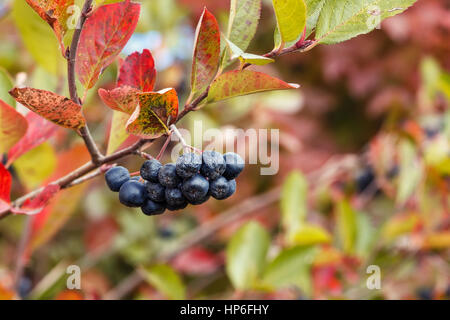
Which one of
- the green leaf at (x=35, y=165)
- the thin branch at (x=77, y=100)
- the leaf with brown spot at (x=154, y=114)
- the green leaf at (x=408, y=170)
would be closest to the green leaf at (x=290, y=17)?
the thin branch at (x=77, y=100)

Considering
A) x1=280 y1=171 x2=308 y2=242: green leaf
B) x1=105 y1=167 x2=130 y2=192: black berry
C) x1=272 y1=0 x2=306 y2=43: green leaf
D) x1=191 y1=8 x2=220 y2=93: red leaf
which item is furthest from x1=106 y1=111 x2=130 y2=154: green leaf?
x1=280 y1=171 x2=308 y2=242: green leaf

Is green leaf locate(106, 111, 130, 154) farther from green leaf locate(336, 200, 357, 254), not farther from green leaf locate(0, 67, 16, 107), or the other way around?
green leaf locate(336, 200, 357, 254)

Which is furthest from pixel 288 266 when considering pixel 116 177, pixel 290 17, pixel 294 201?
pixel 290 17

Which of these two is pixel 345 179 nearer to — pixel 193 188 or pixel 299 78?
pixel 299 78

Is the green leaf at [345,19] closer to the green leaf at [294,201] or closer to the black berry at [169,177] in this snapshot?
the black berry at [169,177]

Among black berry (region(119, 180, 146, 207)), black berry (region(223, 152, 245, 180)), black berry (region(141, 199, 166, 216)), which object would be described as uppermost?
black berry (region(223, 152, 245, 180))

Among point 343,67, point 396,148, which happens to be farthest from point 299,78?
point 396,148
